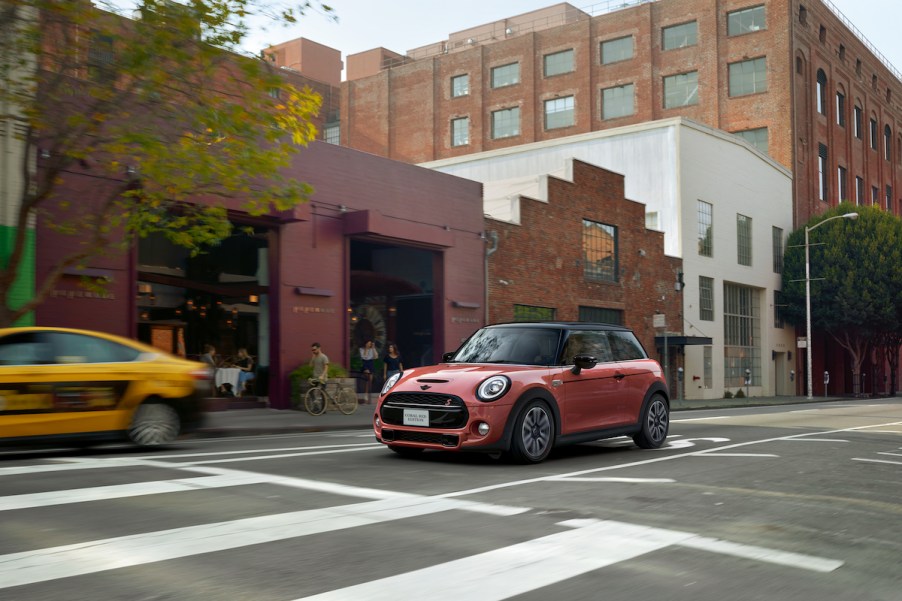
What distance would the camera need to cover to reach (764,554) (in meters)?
5.03

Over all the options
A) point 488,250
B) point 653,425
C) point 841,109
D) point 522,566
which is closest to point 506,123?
point 841,109

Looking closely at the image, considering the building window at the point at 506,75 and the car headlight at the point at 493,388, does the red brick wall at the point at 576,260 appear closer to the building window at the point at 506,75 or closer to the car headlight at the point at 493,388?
the car headlight at the point at 493,388

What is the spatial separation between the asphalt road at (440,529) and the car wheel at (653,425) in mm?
1477

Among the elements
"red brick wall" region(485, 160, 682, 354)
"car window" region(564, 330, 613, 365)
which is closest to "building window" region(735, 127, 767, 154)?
"red brick wall" region(485, 160, 682, 354)

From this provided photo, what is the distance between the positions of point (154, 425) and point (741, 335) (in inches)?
1526

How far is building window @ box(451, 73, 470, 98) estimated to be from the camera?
192 feet

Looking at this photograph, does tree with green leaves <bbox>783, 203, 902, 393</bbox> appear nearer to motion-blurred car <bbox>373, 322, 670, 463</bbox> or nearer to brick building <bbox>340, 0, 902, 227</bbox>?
brick building <bbox>340, 0, 902, 227</bbox>

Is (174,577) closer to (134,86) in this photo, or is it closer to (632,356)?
(632,356)

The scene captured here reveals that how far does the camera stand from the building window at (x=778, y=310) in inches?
1889

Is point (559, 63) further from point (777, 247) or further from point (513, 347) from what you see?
point (513, 347)

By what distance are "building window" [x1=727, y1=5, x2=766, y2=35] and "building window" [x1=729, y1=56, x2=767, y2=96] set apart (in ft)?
5.90

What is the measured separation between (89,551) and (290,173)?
688 inches

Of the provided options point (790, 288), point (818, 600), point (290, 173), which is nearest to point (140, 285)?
point (290, 173)

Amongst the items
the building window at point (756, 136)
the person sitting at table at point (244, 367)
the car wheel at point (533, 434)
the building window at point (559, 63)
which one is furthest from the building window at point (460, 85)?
the car wheel at point (533, 434)
